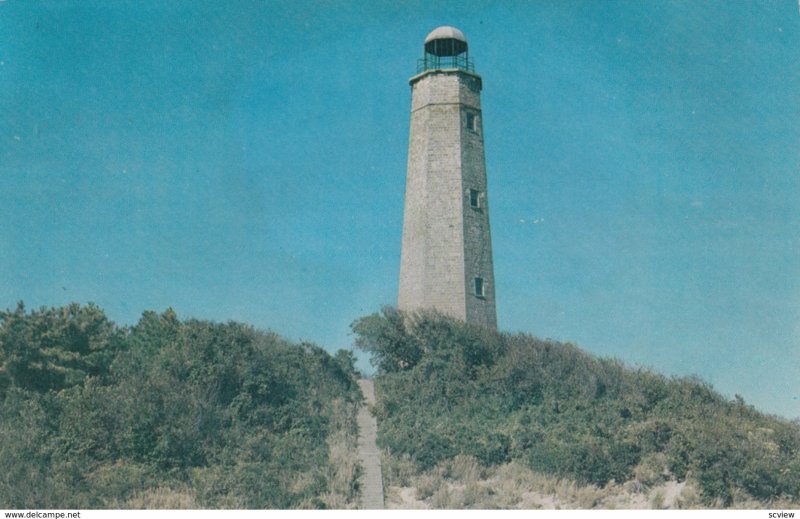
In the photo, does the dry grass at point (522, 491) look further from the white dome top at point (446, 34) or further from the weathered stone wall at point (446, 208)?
the white dome top at point (446, 34)

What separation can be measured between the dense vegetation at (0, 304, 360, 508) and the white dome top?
506 inches

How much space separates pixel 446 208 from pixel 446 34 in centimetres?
705

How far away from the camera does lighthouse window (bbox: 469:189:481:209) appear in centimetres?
3112

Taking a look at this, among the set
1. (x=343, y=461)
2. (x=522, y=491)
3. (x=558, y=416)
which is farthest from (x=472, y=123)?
(x=522, y=491)

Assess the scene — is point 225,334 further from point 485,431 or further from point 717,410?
point 717,410

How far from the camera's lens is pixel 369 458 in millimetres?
22047

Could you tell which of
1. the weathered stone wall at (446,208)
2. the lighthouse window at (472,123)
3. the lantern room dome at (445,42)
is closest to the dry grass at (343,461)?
the weathered stone wall at (446,208)

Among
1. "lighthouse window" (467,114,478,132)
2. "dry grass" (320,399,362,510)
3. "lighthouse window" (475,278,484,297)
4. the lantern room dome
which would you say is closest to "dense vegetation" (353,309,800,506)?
"dry grass" (320,399,362,510)

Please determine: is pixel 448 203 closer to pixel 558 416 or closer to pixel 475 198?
pixel 475 198

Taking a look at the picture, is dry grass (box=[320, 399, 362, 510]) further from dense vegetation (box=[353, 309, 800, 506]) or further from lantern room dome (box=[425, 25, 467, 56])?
lantern room dome (box=[425, 25, 467, 56])

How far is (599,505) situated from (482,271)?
12779 mm

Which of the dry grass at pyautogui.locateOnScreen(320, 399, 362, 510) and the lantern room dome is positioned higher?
the lantern room dome

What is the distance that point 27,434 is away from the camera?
821 inches

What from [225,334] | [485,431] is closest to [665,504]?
[485,431]
